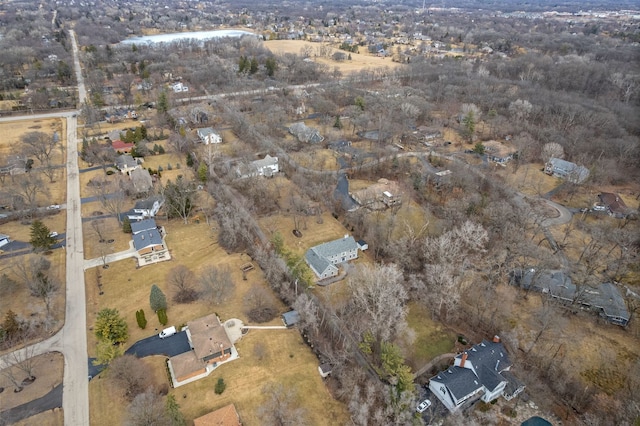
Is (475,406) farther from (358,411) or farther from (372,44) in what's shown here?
(372,44)

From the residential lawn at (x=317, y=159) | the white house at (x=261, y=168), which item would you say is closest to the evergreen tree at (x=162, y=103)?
the white house at (x=261, y=168)

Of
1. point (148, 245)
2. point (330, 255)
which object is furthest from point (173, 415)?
point (148, 245)

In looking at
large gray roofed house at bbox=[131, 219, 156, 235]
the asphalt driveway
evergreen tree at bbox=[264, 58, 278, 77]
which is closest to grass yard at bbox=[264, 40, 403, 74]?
evergreen tree at bbox=[264, 58, 278, 77]

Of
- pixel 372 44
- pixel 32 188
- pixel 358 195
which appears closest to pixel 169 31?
pixel 372 44

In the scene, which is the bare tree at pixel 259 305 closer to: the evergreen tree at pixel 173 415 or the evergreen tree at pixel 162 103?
the evergreen tree at pixel 173 415

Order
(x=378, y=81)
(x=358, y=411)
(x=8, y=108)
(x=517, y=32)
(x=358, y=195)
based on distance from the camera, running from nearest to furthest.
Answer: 1. (x=358, y=411)
2. (x=358, y=195)
3. (x=8, y=108)
4. (x=378, y=81)
5. (x=517, y=32)

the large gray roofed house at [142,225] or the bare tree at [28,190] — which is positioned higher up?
the large gray roofed house at [142,225]
